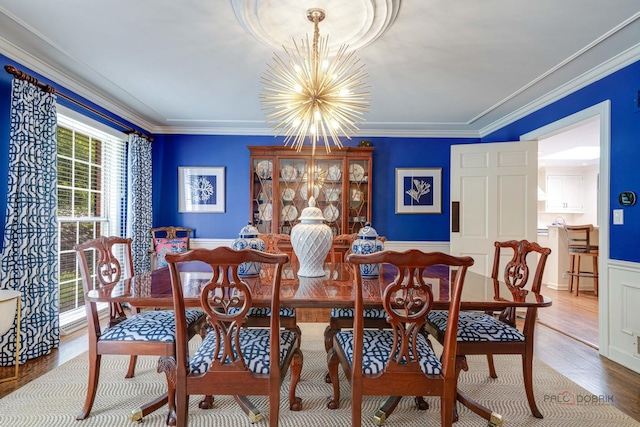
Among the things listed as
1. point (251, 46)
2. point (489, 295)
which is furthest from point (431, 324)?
point (251, 46)

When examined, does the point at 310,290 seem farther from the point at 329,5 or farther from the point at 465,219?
the point at 465,219

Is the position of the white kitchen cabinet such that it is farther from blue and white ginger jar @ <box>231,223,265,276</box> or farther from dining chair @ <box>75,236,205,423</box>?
dining chair @ <box>75,236,205,423</box>

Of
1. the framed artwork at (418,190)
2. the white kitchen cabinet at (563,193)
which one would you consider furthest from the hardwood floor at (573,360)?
the white kitchen cabinet at (563,193)

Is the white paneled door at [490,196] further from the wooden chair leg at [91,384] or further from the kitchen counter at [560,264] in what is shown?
the wooden chair leg at [91,384]

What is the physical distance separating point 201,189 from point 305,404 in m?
3.45

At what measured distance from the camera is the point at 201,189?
15.2ft

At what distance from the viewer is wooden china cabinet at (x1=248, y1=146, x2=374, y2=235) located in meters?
4.39

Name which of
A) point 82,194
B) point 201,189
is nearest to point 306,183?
point 201,189

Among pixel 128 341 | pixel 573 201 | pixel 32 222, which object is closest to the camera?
pixel 128 341

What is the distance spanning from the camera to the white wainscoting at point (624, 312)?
2.43 meters

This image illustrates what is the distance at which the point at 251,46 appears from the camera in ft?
7.98

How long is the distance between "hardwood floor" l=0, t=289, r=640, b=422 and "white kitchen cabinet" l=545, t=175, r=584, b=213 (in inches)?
163

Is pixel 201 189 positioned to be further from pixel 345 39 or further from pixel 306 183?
pixel 345 39

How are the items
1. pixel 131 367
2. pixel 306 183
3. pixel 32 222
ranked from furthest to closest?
pixel 306 183
pixel 32 222
pixel 131 367
